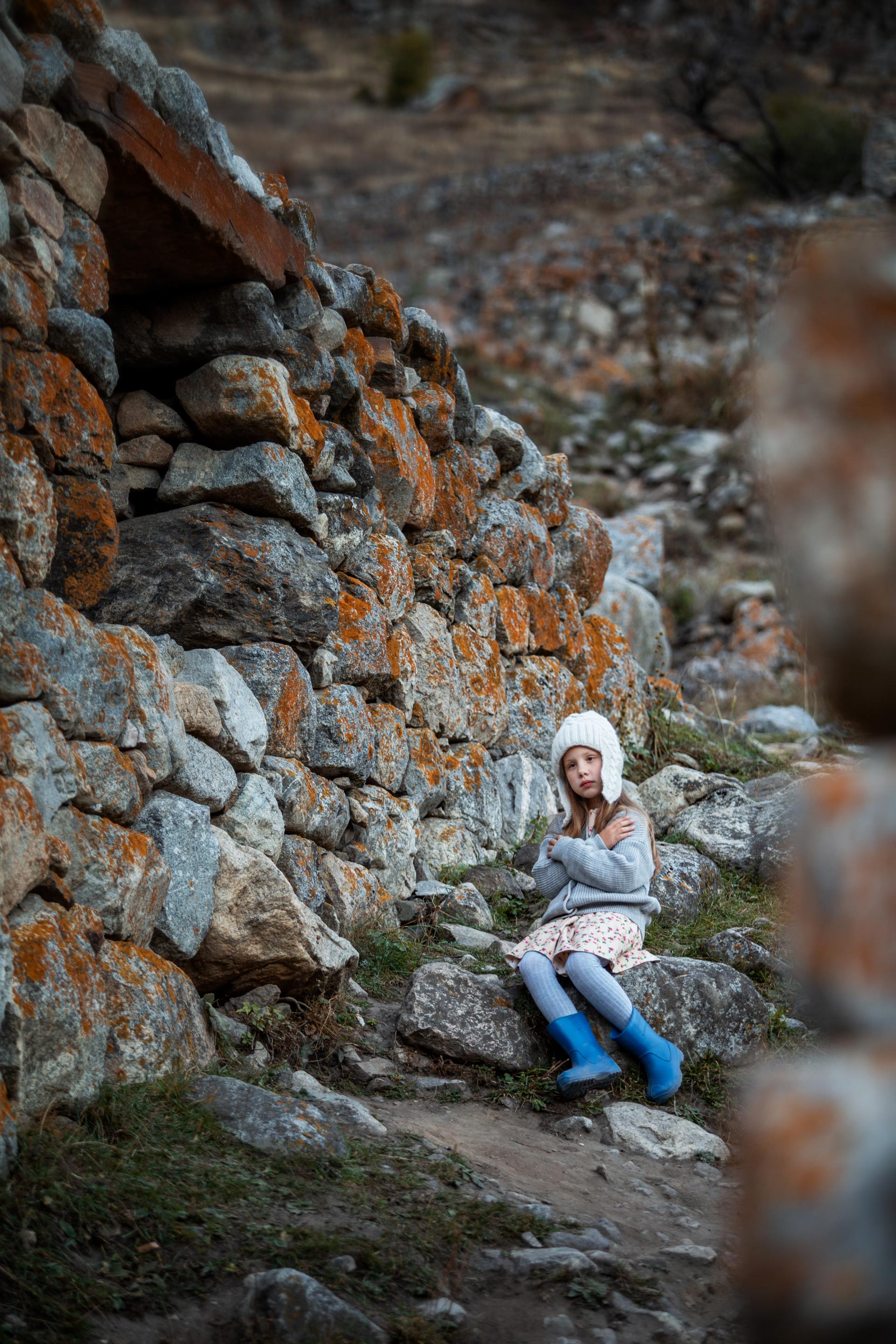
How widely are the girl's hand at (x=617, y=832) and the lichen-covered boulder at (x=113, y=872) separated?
5.65 feet

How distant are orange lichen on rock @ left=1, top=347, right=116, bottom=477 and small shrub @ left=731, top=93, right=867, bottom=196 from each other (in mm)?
19637

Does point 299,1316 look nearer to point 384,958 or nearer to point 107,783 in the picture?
point 107,783

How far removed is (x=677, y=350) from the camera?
15.7 meters

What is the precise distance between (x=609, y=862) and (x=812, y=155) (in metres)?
19.9

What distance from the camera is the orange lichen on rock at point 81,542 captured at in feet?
10.3

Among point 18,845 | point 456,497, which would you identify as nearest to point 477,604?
point 456,497

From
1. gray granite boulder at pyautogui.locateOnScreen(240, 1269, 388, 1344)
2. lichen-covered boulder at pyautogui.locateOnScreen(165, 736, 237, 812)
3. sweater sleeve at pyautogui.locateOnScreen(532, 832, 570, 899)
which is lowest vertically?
sweater sleeve at pyautogui.locateOnScreen(532, 832, 570, 899)

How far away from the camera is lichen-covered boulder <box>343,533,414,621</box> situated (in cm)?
488

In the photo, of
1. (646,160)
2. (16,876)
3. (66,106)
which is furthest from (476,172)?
(16,876)

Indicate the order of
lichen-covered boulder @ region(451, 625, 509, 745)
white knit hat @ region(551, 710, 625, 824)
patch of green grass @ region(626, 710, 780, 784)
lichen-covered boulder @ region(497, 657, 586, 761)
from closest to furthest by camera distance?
white knit hat @ region(551, 710, 625, 824)
lichen-covered boulder @ region(451, 625, 509, 745)
lichen-covered boulder @ region(497, 657, 586, 761)
patch of green grass @ region(626, 710, 780, 784)

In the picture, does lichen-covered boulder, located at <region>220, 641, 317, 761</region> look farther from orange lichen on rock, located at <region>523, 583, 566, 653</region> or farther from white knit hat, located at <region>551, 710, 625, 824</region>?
orange lichen on rock, located at <region>523, 583, 566, 653</region>

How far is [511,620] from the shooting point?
20.1 feet

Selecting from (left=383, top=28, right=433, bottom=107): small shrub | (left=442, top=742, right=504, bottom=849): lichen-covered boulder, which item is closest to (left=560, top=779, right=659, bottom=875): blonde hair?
(left=442, top=742, right=504, bottom=849): lichen-covered boulder

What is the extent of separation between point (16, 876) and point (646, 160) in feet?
80.3
